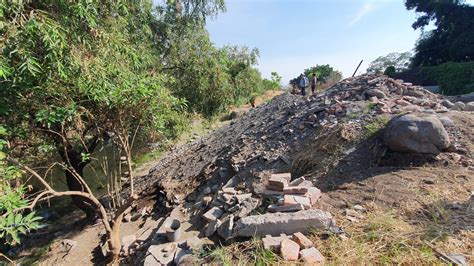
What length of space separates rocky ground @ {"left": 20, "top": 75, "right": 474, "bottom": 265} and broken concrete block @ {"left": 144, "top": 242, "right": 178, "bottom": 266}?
2 centimetres

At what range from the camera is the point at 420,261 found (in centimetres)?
250

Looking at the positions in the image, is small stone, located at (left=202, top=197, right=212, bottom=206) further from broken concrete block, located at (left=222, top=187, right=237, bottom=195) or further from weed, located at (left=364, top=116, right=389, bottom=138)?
weed, located at (left=364, top=116, right=389, bottom=138)

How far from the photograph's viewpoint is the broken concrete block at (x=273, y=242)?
2830 millimetres

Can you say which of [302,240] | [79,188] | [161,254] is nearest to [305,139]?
[302,240]

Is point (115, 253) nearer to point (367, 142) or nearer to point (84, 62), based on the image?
point (84, 62)

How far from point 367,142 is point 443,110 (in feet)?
5.94

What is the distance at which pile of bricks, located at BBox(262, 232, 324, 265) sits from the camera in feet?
8.81

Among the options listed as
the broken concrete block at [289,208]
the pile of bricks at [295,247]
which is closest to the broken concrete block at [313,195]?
the broken concrete block at [289,208]

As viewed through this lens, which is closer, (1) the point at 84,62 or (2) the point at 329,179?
(1) the point at 84,62

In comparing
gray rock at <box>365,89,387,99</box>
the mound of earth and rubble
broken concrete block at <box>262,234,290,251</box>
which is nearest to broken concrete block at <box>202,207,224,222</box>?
the mound of earth and rubble

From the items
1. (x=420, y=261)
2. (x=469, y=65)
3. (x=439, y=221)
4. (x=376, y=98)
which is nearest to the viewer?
(x=420, y=261)

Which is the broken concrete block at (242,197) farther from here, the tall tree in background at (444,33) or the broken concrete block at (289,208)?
the tall tree in background at (444,33)

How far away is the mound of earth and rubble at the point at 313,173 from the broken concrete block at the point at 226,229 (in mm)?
14

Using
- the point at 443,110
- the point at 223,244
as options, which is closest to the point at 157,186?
the point at 223,244
